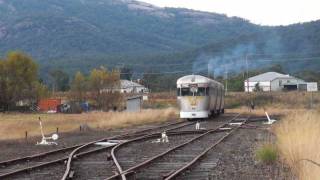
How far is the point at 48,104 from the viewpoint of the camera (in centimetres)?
9519

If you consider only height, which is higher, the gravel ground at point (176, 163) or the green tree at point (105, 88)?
the green tree at point (105, 88)

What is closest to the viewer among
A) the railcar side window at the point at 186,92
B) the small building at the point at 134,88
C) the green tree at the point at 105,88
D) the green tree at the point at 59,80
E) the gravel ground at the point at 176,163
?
the gravel ground at the point at 176,163

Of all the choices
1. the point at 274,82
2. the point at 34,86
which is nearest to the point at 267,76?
the point at 274,82

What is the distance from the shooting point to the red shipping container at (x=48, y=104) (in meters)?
92.9

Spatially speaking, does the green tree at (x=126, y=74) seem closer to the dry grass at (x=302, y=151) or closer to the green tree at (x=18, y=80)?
the green tree at (x=18, y=80)

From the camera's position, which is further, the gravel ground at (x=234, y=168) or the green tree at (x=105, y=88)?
the green tree at (x=105, y=88)

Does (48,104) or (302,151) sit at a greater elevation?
(48,104)

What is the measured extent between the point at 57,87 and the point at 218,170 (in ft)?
500

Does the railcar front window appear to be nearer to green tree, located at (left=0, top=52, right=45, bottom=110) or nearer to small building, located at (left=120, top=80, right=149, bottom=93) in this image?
green tree, located at (left=0, top=52, right=45, bottom=110)

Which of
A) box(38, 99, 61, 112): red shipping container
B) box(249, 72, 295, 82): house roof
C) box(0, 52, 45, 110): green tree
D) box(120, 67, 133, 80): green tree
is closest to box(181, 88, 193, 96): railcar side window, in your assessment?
box(38, 99, 61, 112): red shipping container

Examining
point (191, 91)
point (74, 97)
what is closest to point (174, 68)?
point (74, 97)

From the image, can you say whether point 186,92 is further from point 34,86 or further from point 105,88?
point 34,86

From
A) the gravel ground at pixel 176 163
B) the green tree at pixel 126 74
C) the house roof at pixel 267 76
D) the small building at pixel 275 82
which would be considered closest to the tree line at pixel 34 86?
the green tree at pixel 126 74

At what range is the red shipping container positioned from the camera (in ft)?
305
